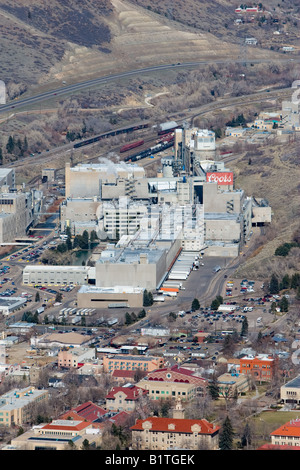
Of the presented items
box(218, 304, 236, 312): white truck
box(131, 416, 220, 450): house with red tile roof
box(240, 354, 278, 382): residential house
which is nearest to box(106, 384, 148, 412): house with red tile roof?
box(131, 416, 220, 450): house with red tile roof

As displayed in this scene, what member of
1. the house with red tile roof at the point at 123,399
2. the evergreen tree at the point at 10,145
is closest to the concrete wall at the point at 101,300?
the house with red tile roof at the point at 123,399

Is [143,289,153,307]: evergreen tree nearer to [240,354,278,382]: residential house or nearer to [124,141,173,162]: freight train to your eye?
[240,354,278,382]: residential house

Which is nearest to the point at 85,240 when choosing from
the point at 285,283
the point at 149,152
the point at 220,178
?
the point at 220,178

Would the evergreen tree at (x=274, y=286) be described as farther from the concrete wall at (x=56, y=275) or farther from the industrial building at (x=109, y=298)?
the concrete wall at (x=56, y=275)

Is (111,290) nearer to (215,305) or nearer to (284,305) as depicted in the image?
(215,305)
